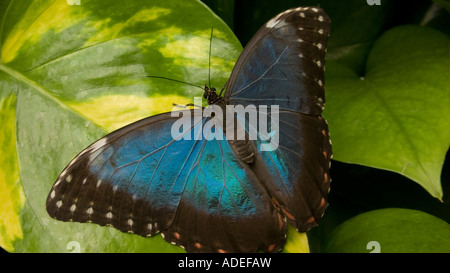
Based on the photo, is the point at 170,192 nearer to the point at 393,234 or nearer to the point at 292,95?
the point at 292,95

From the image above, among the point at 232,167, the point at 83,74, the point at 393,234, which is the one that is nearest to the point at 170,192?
the point at 232,167

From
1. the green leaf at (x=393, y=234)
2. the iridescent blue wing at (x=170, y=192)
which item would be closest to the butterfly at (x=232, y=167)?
the iridescent blue wing at (x=170, y=192)

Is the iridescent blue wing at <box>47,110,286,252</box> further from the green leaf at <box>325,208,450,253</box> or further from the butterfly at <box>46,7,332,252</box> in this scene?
the green leaf at <box>325,208,450,253</box>

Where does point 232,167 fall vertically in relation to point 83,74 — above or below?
below

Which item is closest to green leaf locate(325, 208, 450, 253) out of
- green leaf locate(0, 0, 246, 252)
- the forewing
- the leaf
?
the leaf

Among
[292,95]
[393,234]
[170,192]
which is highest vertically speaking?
[292,95]
